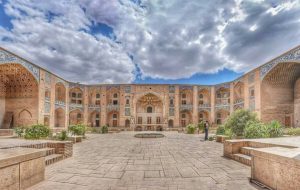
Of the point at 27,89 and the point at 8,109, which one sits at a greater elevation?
the point at 27,89

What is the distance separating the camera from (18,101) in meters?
21.7

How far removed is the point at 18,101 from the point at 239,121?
23.1 metres

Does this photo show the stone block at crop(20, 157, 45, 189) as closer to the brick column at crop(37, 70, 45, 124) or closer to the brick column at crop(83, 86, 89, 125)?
the brick column at crop(37, 70, 45, 124)

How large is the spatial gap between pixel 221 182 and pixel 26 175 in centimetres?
387

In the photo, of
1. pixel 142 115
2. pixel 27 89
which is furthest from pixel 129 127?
pixel 27 89

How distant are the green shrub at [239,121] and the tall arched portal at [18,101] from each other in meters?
20.2

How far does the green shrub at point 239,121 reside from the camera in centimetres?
1191

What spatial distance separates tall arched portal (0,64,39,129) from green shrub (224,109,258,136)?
20.2 m

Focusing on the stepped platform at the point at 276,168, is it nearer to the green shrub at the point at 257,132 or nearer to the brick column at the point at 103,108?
the green shrub at the point at 257,132

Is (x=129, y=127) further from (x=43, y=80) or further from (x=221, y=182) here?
(x=221, y=182)

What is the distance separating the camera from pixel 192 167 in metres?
5.21

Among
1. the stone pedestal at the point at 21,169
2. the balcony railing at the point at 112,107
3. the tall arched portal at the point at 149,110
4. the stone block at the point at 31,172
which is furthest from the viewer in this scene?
the tall arched portal at the point at 149,110

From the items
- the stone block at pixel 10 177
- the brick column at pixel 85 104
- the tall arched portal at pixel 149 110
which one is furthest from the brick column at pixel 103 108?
the stone block at pixel 10 177

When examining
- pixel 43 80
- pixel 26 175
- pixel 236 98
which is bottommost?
pixel 26 175
